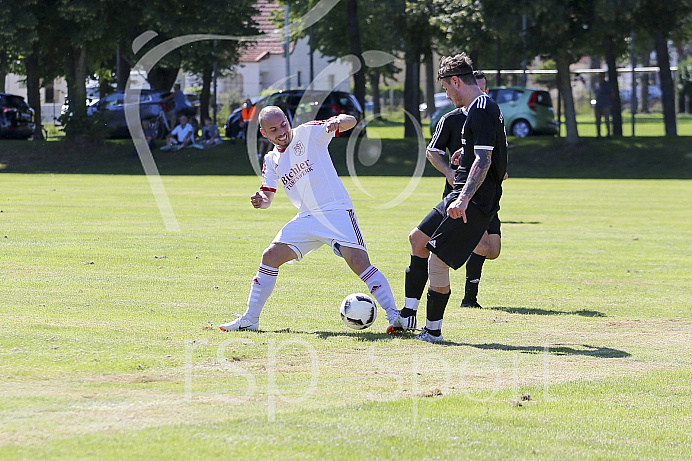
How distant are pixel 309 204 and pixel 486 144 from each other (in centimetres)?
172

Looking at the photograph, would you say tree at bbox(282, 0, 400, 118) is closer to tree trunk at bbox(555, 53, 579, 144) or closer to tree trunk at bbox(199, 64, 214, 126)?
tree trunk at bbox(199, 64, 214, 126)

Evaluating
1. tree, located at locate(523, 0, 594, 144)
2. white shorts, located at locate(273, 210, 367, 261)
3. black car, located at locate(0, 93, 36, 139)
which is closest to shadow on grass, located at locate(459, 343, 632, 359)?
white shorts, located at locate(273, 210, 367, 261)

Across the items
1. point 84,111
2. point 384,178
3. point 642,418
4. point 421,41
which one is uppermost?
point 421,41

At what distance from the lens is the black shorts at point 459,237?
775 cm

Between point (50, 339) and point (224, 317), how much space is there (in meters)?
1.89

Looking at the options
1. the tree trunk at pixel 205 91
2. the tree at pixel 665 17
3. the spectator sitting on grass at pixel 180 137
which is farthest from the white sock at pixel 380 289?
the tree trunk at pixel 205 91

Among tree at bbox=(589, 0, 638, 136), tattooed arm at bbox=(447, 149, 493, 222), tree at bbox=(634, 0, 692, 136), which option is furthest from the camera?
tree at bbox=(634, 0, 692, 136)

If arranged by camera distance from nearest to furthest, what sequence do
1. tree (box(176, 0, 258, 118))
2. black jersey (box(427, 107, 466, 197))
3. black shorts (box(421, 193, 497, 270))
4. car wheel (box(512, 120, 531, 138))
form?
1. black shorts (box(421, 193, 497, 270))
2. black jersey (box(427, 107, 466, 197))
3. tree (box(176, 0, 258, 118))
4. car wheel (box(512, 120, 531, 138))

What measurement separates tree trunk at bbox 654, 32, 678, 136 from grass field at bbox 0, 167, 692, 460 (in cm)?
2268

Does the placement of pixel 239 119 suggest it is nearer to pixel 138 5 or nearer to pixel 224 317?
pixel 138 5

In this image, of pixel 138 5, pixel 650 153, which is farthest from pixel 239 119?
pixel 650 153

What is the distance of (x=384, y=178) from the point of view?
106 ft

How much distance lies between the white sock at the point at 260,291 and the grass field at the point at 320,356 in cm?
23

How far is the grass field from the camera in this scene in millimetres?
5152
